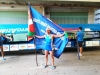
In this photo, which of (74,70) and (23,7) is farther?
(23,7)

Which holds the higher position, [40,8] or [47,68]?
[40,8]

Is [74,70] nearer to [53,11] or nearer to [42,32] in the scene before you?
[42,32]

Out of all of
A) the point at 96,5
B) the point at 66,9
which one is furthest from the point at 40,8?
the point at 96,5

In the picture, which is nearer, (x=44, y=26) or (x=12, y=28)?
(x=44, y=26)

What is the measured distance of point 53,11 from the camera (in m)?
16.7

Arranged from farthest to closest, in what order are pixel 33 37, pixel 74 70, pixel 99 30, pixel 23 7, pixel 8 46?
pixel 23 7 < pixel 99 30 < pixel 8 46 < pixel 33 37 < pixel 74 70

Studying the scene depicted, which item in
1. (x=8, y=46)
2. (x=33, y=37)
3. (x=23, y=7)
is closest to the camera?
(x=33, y=37)

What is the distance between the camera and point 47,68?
6.90 metres

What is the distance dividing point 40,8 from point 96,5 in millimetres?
5705

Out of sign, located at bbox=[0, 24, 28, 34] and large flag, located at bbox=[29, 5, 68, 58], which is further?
sign, located at bbox=[0, 24, 28, 34]

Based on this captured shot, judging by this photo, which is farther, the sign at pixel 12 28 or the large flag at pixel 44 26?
the sign at pixel 12 28

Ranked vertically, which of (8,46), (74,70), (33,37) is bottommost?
(74,70)

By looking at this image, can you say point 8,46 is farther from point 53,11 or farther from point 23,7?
point 53,11

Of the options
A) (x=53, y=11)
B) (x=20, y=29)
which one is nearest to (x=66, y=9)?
(x=53, y=11)
